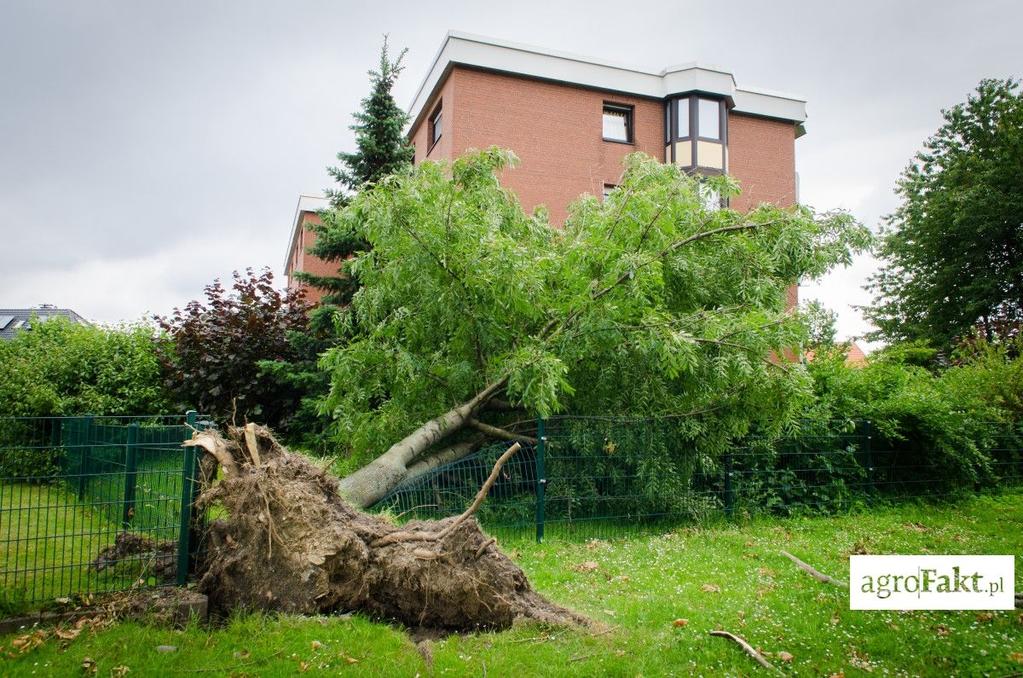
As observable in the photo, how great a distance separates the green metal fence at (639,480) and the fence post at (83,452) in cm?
300

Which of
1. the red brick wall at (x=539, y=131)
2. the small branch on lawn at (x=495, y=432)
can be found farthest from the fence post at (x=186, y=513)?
the red brick wall at (x=539, y=131)

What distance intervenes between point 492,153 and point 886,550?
679cm

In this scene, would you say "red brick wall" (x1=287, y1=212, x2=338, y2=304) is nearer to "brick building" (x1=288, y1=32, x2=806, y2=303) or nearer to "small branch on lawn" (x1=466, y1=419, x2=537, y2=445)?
"brick building" (x1=288, y1=32, x2=806, y2=303)

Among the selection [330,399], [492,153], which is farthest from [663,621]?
[492,153]

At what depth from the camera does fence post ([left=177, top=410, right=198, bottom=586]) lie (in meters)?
5.01

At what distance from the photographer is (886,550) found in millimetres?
7289

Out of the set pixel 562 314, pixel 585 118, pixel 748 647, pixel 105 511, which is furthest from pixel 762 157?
pixel 105 511

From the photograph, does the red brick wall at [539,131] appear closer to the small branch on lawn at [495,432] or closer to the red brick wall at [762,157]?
the red brick wall at [762,157]

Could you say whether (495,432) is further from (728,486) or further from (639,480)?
(728,486)

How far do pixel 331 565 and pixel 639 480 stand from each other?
4675mm

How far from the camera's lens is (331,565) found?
4.96 meters

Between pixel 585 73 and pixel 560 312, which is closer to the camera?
pixel 560 312

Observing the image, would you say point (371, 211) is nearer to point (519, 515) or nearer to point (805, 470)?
point (519, 515)

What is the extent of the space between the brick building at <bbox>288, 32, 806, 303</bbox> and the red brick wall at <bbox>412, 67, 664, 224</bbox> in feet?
0.10
